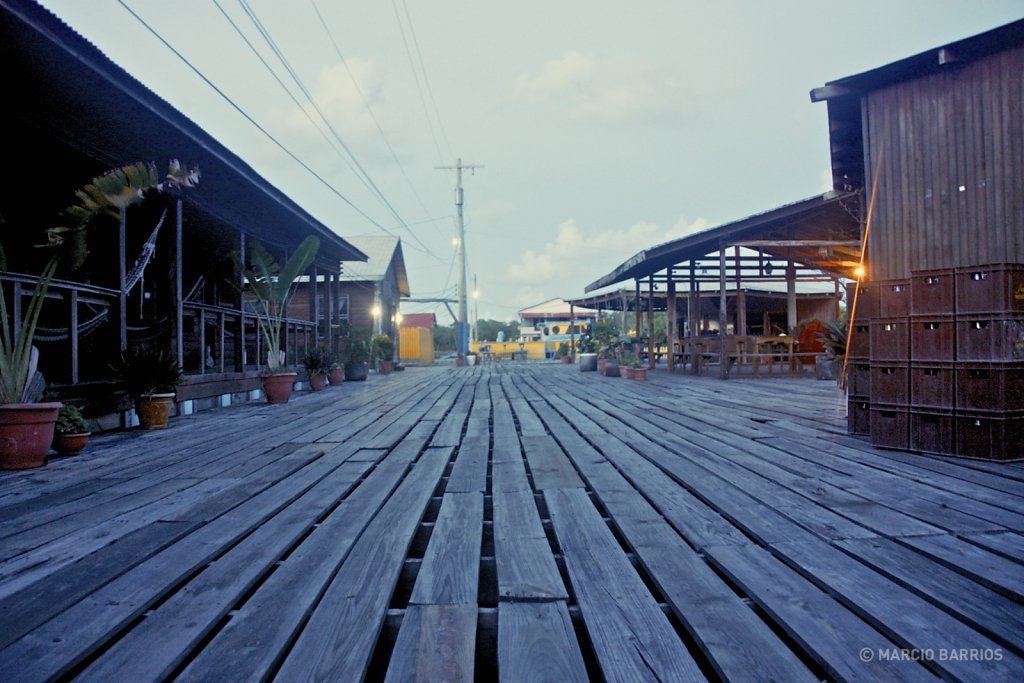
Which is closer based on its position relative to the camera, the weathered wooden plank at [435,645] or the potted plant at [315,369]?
the weathered wooden plank at [435,645]

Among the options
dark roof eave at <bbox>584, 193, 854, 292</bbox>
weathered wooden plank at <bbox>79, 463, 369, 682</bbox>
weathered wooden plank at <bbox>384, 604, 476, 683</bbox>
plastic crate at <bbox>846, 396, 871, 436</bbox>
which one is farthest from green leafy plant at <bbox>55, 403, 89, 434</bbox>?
dark roof eave at <bbox>584, 193, 854, 292</bbox>

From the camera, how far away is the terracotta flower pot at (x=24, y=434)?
3461mm

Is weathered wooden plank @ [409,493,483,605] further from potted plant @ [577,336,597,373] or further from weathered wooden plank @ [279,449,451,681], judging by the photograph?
potted plant @ [577,336,597,373]

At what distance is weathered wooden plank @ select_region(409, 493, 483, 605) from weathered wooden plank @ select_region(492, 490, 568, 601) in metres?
0.08

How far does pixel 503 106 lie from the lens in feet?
67.7

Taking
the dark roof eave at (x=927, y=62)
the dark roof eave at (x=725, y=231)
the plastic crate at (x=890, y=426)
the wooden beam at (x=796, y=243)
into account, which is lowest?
the plastic crate at (x=890, y=426)

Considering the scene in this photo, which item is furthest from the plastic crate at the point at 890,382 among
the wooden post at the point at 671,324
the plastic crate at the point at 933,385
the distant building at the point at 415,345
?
the distant building at the point at 415,345

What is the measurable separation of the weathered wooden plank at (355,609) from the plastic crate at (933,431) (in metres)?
3.38

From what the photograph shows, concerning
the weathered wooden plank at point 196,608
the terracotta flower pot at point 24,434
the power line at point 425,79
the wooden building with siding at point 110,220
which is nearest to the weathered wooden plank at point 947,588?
the weathered wooden plank at point 196,608

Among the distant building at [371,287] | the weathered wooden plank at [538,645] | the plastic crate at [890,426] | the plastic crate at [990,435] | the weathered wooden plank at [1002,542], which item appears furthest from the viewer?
the distant building at [371,287]

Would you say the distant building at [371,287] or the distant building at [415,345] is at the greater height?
the distant building at [371,287]

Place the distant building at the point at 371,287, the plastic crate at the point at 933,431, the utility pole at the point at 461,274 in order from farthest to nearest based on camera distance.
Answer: the utility pole at the point at 461,274
the distant building at the point at 371,287
the plastic crate at the point at 933,431

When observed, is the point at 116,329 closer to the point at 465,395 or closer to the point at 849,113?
the point at 465,395

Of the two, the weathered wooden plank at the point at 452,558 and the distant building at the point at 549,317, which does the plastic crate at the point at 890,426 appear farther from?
the distant building at the point at 549,317
